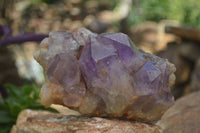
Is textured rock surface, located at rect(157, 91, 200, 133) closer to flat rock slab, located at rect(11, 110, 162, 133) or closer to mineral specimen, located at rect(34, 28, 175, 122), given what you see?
flat rock slab, located at rect(11, 110, 162, 133)

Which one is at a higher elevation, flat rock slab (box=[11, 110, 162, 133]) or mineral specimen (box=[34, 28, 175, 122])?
mineral specimen (box=[34, 28, 175, 122])

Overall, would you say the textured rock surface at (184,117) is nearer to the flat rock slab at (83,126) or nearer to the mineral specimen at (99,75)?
the flat rock slab at (83,126)

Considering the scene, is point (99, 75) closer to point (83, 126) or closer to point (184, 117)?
point (83, 126)

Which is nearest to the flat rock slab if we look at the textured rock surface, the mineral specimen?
the mineral specimen

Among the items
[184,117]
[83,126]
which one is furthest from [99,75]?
[184,117]

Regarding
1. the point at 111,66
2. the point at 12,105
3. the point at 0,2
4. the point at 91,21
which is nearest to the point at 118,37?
the point at 111,66

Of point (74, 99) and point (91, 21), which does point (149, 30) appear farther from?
point (74, 99)
